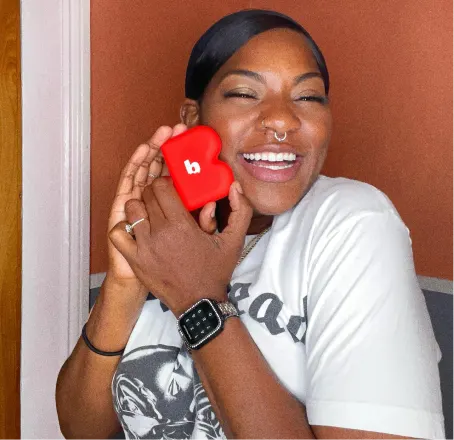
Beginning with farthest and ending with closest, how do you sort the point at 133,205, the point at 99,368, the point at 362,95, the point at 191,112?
the point at 362,95
the point at 191,112
the point at 99,368
the point at 133,205

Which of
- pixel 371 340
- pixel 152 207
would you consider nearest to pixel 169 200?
pixel 152 207

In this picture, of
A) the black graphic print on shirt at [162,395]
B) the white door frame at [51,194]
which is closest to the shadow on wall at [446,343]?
the white door frame at [51,194]

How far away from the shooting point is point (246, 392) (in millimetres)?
877

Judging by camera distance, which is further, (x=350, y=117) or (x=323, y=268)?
(x=350, y=117)

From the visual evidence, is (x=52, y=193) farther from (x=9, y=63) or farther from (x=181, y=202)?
(x=181, y=202)

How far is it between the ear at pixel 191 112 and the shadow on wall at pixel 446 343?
0.96 m

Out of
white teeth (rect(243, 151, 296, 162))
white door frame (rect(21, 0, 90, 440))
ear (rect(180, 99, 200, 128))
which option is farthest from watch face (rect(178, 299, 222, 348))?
white door frame (rect(21, 0, 90, 440))

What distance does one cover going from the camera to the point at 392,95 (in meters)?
1.87

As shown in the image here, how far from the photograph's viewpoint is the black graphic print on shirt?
1068 mm

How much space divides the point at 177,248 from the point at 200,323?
0.48ft

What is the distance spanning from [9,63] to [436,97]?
1.28m

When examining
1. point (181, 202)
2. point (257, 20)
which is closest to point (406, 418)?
point (181, 202)

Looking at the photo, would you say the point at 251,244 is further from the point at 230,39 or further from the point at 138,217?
the point at 230,39

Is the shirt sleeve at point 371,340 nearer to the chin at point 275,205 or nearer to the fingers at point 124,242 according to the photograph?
the chin at point 275,205
